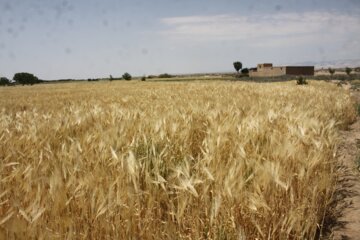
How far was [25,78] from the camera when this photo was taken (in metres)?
92.4

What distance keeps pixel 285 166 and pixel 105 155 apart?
1201 millimetres

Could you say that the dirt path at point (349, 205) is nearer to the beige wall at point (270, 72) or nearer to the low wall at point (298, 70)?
the low wall at point (298, 70)

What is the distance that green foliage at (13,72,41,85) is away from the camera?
302 ft

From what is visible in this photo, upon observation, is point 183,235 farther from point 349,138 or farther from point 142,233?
point 349,138

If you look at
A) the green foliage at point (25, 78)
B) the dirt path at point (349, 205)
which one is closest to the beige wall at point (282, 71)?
the green foliage at point (25, 78)

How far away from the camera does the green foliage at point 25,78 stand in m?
92.1

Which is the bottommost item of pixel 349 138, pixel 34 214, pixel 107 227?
pixel 349 138

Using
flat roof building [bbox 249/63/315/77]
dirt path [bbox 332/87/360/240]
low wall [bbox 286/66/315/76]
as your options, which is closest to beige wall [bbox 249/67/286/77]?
flat roof building [bbox 249/63/315/77]

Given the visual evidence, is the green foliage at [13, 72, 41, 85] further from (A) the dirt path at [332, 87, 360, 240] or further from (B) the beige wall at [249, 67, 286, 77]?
(A) the dirt path at [332, 87, 360, 240]

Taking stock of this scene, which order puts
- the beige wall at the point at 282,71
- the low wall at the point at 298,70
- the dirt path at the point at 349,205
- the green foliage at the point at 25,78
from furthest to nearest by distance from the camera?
the green foliage at the point at 25,78, the beige wall at the point at 282,71, the low wall at the point at 298,70, the dirt path at the point at 349,205

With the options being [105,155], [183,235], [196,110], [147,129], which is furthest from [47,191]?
[196,110]

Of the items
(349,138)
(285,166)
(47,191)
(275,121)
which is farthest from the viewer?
(349,138)

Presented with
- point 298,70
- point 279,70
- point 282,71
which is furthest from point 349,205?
point 298,70

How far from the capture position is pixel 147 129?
144 inches
